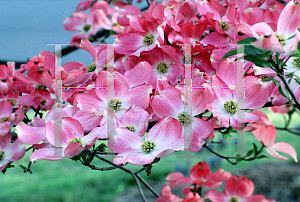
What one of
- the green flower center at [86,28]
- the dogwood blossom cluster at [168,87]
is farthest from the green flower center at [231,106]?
the green flower center at [86,28]

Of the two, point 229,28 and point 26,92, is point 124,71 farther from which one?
point 26,92

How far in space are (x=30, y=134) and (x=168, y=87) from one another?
24 cm

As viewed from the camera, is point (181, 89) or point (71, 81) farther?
point (71, 81)

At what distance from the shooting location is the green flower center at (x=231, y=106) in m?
0.45

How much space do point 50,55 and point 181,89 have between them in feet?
1.29

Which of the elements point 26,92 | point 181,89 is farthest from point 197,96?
point 26,92

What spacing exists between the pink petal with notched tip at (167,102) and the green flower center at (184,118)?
1 cm

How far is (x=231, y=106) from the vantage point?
1.48 ft

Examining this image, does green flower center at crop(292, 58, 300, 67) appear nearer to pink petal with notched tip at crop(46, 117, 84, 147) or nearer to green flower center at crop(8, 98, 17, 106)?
pink petal with notched tip at crop(46, 117, 84, 147)

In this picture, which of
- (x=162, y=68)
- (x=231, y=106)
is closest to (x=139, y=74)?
(x=162, y=68)

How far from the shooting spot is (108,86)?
461 mm

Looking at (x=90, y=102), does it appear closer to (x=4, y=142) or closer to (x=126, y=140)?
(x=126, y=140)

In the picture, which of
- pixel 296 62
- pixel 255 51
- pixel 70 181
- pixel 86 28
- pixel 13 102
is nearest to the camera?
pixel 255 51

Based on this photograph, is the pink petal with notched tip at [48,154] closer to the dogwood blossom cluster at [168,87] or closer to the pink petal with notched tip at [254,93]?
the dogwood blossom cluster at [168,87]
